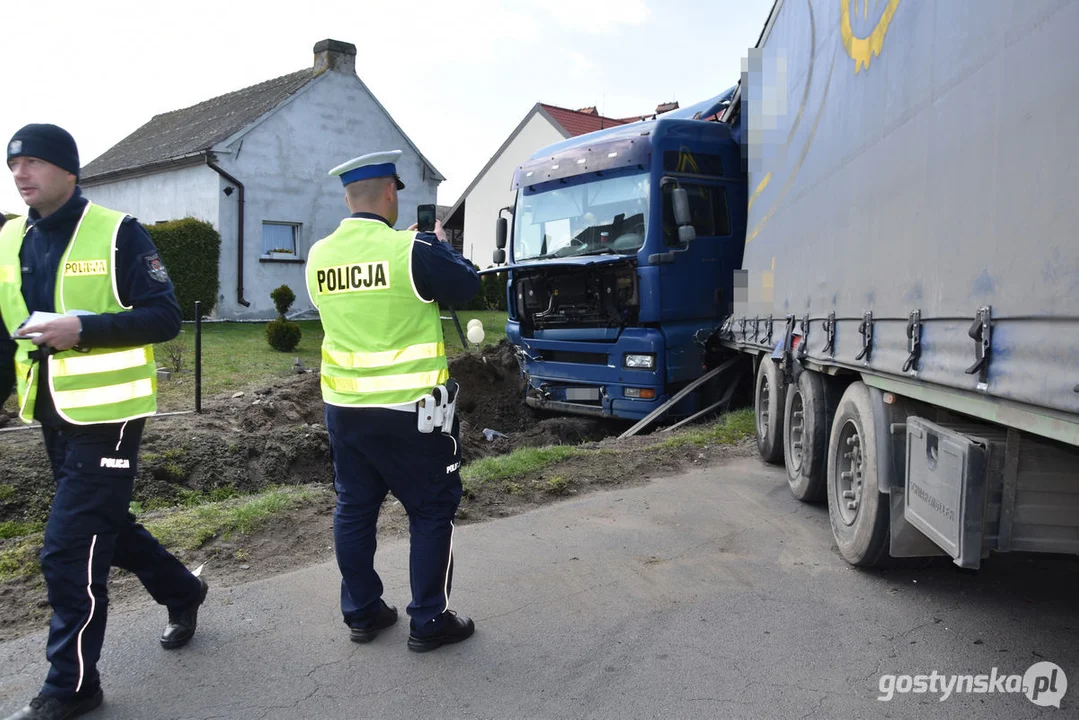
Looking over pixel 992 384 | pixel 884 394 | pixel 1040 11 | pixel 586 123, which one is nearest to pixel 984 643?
pixel 884 394

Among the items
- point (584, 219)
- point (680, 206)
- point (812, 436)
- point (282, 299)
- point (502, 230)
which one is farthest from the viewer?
point (282, 299)

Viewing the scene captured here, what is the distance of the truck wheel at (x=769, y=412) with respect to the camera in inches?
272

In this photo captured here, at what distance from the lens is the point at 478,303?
86.6 feet

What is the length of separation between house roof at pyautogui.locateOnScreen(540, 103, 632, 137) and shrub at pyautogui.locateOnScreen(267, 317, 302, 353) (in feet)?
69.4

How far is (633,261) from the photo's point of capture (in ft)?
29.7

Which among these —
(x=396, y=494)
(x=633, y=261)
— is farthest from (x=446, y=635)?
(x=633, y=261)

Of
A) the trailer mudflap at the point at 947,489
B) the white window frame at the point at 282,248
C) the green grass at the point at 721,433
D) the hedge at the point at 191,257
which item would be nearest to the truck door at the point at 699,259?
the green grass at the point at 721,433

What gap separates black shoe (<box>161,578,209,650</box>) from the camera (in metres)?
3.51

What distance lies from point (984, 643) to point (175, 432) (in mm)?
6279

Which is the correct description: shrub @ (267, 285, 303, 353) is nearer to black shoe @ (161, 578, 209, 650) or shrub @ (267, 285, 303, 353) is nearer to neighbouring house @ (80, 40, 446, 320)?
neighbouring house @ (80, 40, 446, 320)

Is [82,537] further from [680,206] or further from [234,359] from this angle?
[234,359]

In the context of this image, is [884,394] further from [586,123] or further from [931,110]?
[586,123]

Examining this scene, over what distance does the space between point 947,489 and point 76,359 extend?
3.33 metres

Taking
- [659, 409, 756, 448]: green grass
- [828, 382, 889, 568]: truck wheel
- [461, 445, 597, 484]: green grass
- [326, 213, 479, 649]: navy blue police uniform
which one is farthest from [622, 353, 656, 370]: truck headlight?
[326, 213, 479, 649]: navy blue police uniform
